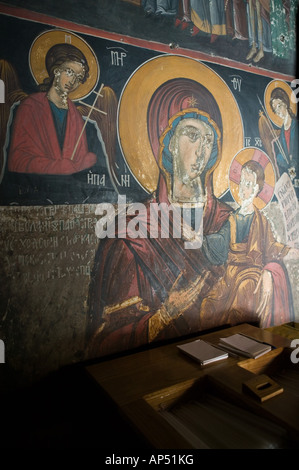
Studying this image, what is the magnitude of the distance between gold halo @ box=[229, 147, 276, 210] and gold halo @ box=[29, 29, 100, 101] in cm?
130

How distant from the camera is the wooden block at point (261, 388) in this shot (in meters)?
1.56

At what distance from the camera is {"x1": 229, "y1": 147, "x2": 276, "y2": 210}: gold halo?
268 centimetres

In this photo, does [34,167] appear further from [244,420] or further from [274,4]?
[274,4]

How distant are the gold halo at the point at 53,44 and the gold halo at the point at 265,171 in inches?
51.0

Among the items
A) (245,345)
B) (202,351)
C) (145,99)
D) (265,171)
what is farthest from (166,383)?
(265,171)

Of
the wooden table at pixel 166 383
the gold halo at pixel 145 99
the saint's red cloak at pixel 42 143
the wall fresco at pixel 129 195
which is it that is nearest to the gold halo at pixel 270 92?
the wall fresco at pixel 129 195

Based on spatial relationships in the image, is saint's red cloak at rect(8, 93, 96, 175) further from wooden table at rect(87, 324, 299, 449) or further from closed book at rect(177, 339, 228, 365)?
closed book at rect(177, 339, 228, 365)

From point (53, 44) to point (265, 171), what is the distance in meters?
1.95

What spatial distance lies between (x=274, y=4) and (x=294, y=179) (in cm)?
160

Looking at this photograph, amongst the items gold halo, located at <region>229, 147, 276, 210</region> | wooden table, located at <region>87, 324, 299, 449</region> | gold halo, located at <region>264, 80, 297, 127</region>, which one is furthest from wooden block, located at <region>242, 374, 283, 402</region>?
gold halo, located at <region>264, 80, 297, 127</region>

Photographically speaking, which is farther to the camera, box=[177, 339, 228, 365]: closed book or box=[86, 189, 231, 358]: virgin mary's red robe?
box=[86, 189, 231, 358]: virgin mary's red robe

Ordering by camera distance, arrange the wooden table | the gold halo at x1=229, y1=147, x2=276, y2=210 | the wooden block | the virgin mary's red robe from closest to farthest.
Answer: the wooden table, the wooden block, the virgin mary's red robe, the gold halo at x1=229, y1=147, x2=276, y2=210

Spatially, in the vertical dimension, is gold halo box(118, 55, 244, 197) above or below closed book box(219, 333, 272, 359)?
above

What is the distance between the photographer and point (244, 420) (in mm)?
1547
